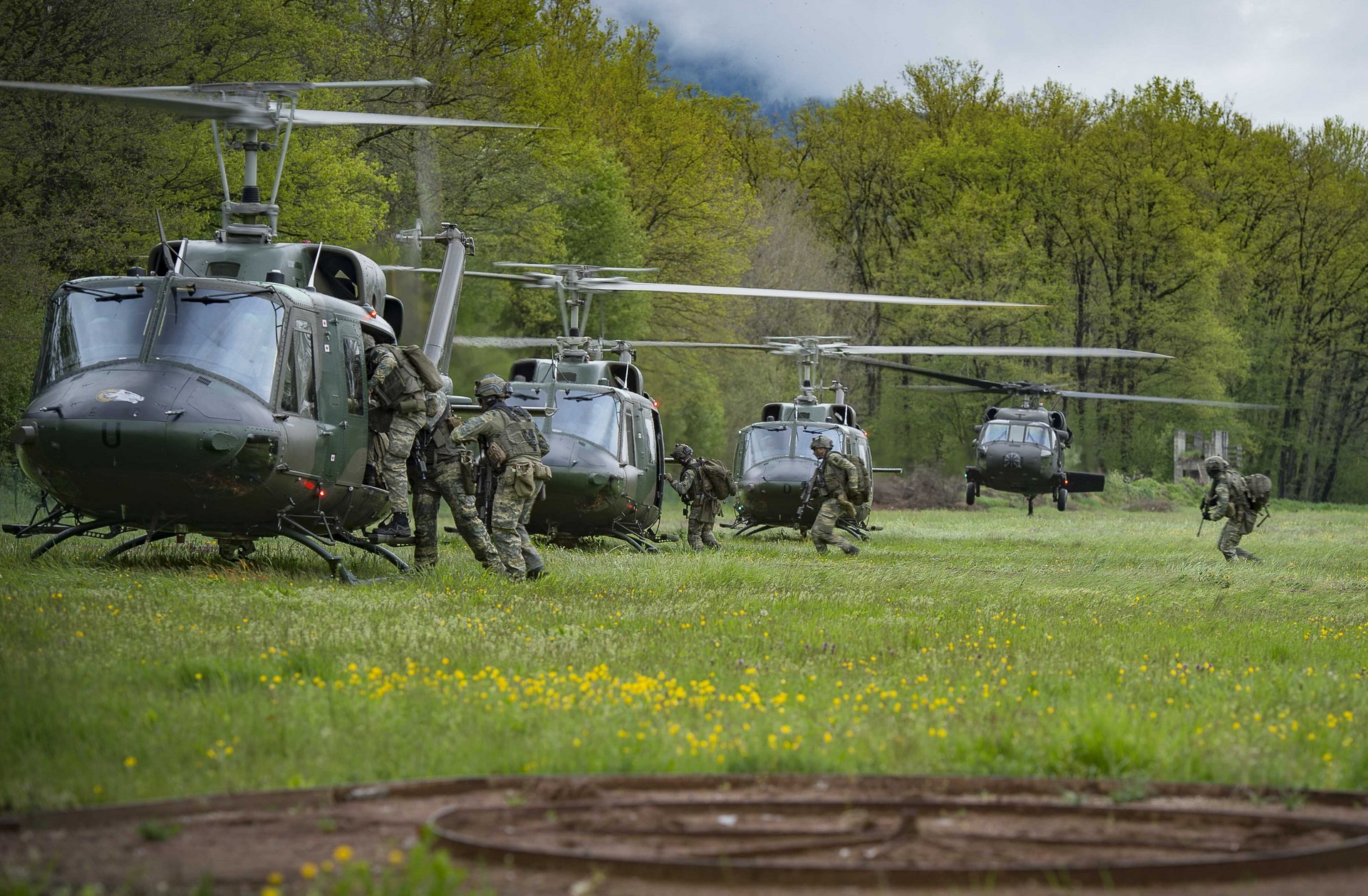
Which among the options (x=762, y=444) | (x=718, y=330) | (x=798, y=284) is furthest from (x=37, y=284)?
(x=798, y=284)

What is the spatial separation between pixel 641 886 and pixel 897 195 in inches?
2119

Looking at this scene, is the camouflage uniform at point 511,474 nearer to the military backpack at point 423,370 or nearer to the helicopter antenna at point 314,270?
the military backpack at point 423,370

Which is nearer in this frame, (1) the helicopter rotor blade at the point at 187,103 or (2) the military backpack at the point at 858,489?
(1) the helicopter rotor blade at the point at 187,103

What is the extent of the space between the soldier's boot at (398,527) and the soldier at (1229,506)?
40.3 ft

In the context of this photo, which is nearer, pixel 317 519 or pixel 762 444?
pixel 317 519

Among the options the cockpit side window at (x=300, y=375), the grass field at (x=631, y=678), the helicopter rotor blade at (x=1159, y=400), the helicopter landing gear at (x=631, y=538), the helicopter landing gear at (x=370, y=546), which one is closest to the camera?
the grass field at (x=631, y=678)

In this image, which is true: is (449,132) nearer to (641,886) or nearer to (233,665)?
(233,665)

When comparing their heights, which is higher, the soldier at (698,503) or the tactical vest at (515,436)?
the tactical vest at (515,436)

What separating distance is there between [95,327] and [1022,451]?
2507cm

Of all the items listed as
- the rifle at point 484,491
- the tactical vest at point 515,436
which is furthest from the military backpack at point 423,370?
the rifle at point 484,491

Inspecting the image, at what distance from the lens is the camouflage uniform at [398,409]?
42.7 ft

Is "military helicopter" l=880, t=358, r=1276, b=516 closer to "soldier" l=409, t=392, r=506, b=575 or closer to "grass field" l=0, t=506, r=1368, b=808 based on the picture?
"grass field" l=0, t=506, r=1368, b=808

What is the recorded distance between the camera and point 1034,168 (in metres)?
A: 54.6

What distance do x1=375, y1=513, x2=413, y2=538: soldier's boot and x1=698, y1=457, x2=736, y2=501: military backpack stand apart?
355 inches
